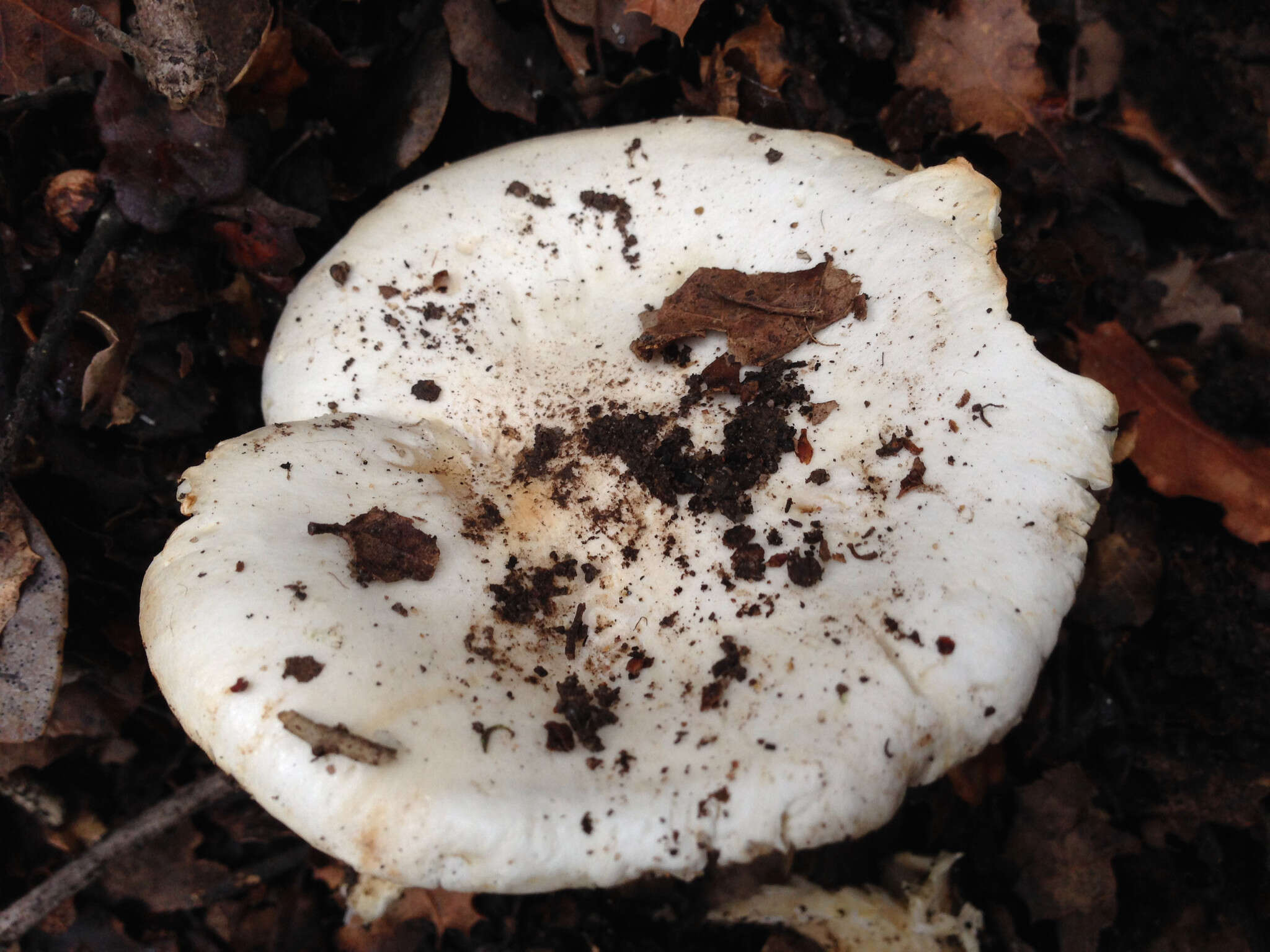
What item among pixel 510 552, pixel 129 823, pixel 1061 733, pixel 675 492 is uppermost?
pixel 675 492

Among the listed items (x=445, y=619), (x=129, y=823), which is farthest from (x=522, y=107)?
(x=129, y=823)

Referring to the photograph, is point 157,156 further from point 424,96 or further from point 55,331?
point 424,96

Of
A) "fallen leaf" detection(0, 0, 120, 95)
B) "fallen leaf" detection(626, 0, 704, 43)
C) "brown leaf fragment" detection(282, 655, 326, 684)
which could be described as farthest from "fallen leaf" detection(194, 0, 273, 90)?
"brown leaf fragment" detection(282, 655, 326, 684)

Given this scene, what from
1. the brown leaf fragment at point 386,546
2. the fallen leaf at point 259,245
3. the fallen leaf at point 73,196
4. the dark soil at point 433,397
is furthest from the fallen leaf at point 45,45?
the brown leaf fragment at point 386,546

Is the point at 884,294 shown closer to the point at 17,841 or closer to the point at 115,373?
the point at 115,373

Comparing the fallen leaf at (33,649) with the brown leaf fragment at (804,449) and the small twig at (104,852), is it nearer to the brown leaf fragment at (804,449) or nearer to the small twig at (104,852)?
the small twig at (104,852)
